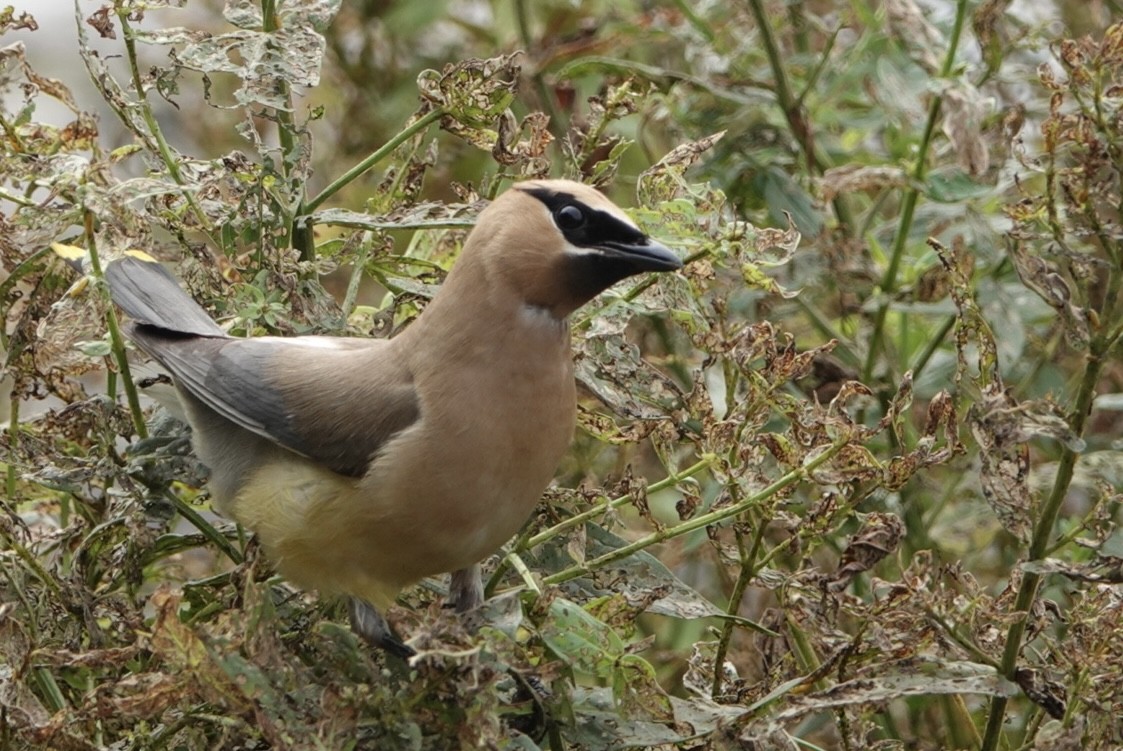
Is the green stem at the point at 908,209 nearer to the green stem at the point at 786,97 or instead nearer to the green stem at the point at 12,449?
the green stem at the point at 786,97

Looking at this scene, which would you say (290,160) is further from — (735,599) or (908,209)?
(908,209)

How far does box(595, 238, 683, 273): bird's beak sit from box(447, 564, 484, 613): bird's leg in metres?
0.55

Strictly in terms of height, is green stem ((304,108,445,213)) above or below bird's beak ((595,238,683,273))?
above

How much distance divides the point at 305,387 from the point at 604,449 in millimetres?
815

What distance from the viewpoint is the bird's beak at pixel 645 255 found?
240cm

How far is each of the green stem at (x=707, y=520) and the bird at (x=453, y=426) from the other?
0.14 m

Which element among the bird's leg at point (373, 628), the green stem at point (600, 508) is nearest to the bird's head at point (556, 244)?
the green stem at point (600, 508)

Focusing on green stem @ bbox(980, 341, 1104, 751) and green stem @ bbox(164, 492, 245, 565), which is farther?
green stem @ bbox(164, 492, 245, 565)

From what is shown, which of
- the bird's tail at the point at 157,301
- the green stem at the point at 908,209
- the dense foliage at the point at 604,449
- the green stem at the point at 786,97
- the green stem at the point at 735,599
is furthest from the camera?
the green stem at the point at 786,97

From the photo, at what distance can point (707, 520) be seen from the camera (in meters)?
2.26

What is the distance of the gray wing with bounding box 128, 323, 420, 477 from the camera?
2.68 m

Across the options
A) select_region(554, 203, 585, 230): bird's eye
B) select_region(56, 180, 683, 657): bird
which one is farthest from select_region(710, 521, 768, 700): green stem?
select_region(554, 203, 585, 230): bird's eye

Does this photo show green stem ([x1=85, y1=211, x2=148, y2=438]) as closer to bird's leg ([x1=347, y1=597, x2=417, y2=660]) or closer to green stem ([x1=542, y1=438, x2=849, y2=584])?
bird's leg ([x1=347, y1=597, x2=417, y2=660])

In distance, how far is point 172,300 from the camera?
2.88 m
